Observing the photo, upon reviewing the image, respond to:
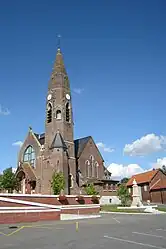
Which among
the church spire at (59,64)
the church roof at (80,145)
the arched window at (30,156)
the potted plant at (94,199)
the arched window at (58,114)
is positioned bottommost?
the potted plant at (94,199)

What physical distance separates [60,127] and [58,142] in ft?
10.6

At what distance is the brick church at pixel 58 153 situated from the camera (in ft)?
151

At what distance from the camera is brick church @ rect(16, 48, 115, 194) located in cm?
4594

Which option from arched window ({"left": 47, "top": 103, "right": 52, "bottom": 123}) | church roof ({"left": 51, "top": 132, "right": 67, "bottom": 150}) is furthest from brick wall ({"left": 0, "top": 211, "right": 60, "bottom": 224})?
arched window ({"left": 47, "top": 103, "right": 52, "bottom": 123})

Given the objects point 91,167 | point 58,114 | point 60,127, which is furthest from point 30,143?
point 91,167

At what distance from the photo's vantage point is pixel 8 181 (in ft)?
170

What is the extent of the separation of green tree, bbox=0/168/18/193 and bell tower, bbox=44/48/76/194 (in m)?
9.62

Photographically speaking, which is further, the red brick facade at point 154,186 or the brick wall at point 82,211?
the red brick facade at point 154,186

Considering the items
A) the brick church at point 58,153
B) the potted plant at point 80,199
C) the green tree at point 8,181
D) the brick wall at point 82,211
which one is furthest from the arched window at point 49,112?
the brick wall at point 82,211

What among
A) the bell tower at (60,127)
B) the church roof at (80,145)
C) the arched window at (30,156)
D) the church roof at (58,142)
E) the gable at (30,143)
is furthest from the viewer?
the church roof at (80,145)

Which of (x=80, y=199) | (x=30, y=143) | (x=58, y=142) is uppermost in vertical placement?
(x=30, y=143)

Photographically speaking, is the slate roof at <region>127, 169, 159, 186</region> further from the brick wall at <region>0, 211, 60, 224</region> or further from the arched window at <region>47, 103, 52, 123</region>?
the brick wall at <region>0, 211, 60, 224</region>

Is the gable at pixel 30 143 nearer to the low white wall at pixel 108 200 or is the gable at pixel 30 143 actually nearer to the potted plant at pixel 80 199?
the low white wall at pixel 108 200

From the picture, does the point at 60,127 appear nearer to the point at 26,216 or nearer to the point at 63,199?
the point at 63,199
